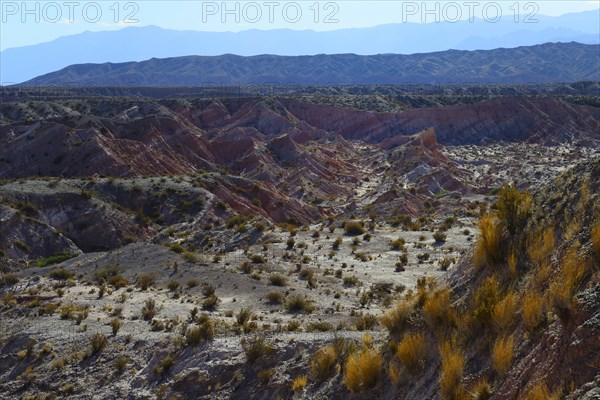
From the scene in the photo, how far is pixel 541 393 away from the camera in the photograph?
5617 mm

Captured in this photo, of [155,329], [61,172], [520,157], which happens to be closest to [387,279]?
[155,329]

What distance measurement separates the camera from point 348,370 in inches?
339

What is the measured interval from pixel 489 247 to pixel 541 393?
3.54 meters

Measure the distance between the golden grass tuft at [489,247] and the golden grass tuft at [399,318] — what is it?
136cm

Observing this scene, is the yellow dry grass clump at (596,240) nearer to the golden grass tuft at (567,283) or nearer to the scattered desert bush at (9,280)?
the golden grass tuft at (567,283)

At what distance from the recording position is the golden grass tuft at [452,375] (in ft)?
22.2

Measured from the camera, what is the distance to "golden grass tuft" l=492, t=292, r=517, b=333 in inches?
282

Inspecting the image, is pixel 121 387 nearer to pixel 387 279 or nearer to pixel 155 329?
pixel 155 329

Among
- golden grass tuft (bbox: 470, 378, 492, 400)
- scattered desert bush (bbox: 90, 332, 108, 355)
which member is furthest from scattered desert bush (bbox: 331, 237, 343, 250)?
golden grass tuft (bbox: 470, 378, 492, 400)

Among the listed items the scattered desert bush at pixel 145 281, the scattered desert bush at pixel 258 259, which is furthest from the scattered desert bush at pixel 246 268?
the scattered desert bush at pixel 145 281

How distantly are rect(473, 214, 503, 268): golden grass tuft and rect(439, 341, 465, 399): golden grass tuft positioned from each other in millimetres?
2151

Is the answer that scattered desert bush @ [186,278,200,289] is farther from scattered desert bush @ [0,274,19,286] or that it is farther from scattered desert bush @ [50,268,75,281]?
scattered desert bush @ [0,274,19,286]

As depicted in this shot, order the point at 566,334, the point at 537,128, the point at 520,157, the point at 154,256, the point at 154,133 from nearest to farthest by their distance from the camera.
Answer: the point at 566,334
the point at 154,256
the point at 154,133
the point at 520,157
the point at 537,128

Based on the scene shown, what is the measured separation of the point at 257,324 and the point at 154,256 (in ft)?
36.6
